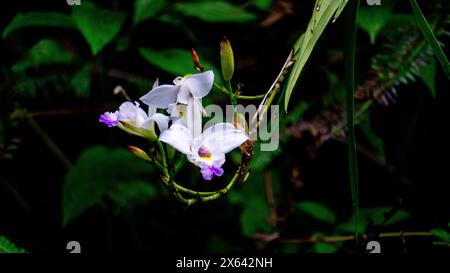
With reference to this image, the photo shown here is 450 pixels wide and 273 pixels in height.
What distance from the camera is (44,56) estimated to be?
143 cm

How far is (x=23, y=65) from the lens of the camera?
1410mm

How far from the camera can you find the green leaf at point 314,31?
2.38 ft

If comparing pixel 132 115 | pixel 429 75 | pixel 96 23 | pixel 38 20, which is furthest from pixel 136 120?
pixel 429 75

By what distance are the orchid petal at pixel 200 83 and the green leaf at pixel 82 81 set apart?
0.78m

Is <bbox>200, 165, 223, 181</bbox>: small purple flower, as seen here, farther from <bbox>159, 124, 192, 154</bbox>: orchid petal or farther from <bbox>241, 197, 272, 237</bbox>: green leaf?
<bbox>241, 197, 272, 237</bbox>: green leaf

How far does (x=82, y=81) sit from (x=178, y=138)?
835mm

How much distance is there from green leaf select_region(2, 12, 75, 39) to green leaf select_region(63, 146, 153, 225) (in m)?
0.36

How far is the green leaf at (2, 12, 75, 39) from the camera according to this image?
131 centimetres

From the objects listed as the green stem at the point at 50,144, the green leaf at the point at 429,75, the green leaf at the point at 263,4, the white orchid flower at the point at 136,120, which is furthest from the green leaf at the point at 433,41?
the green stem at the point at 50,144

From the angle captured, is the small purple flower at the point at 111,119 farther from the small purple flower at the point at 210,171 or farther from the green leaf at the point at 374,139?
the green leaf at the point at 374,139

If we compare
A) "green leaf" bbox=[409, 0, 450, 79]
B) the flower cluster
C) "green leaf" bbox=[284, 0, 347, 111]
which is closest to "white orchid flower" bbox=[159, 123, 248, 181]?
the flower cluster

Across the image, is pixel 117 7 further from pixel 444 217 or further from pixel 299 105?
pixel 444 217
